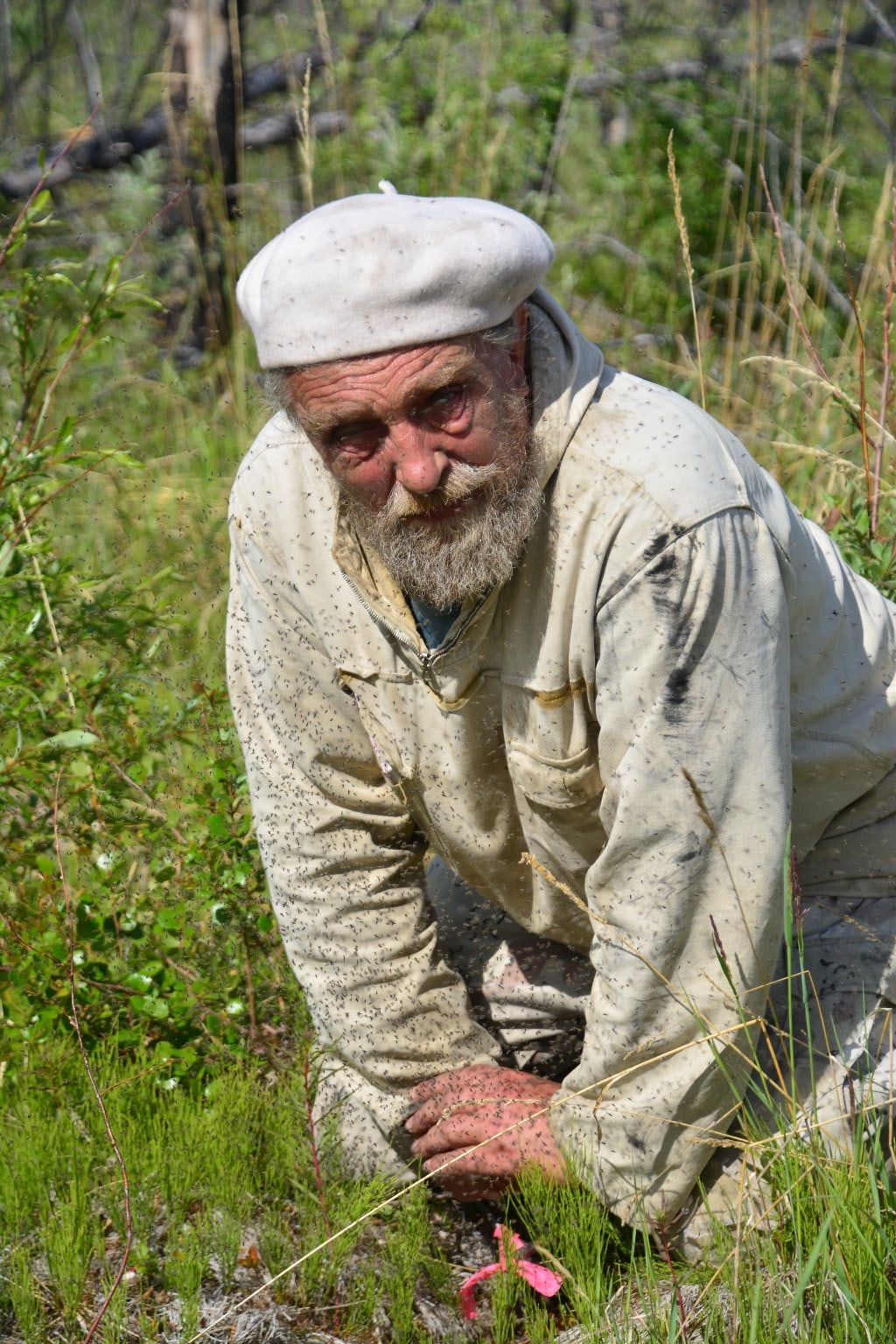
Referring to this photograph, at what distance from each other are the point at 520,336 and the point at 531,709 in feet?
2.06

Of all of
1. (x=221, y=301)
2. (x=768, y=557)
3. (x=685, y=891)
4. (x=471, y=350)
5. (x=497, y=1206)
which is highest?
(x=471, y=350)

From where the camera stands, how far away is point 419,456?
213 cm

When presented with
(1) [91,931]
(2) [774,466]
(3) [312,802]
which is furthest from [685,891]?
(2) [774,466]

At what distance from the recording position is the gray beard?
2.13 meters

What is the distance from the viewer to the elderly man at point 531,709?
2084 mm

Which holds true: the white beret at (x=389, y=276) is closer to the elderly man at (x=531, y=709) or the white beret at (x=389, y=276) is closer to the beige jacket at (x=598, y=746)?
the elderly man at (x=531, y=709)

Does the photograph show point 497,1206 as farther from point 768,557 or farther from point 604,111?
point 604,111

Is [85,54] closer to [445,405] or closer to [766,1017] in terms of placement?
[445,405]

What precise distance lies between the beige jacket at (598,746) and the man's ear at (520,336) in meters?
0.03

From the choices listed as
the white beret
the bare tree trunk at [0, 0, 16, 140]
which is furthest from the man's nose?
the bare tree trunk at [0, 0, 16, 140]

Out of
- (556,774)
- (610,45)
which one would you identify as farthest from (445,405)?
(610,45)

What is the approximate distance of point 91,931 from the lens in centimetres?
277

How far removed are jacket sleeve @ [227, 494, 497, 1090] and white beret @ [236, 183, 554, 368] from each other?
60cm

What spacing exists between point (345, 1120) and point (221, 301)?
4618 millimetres
